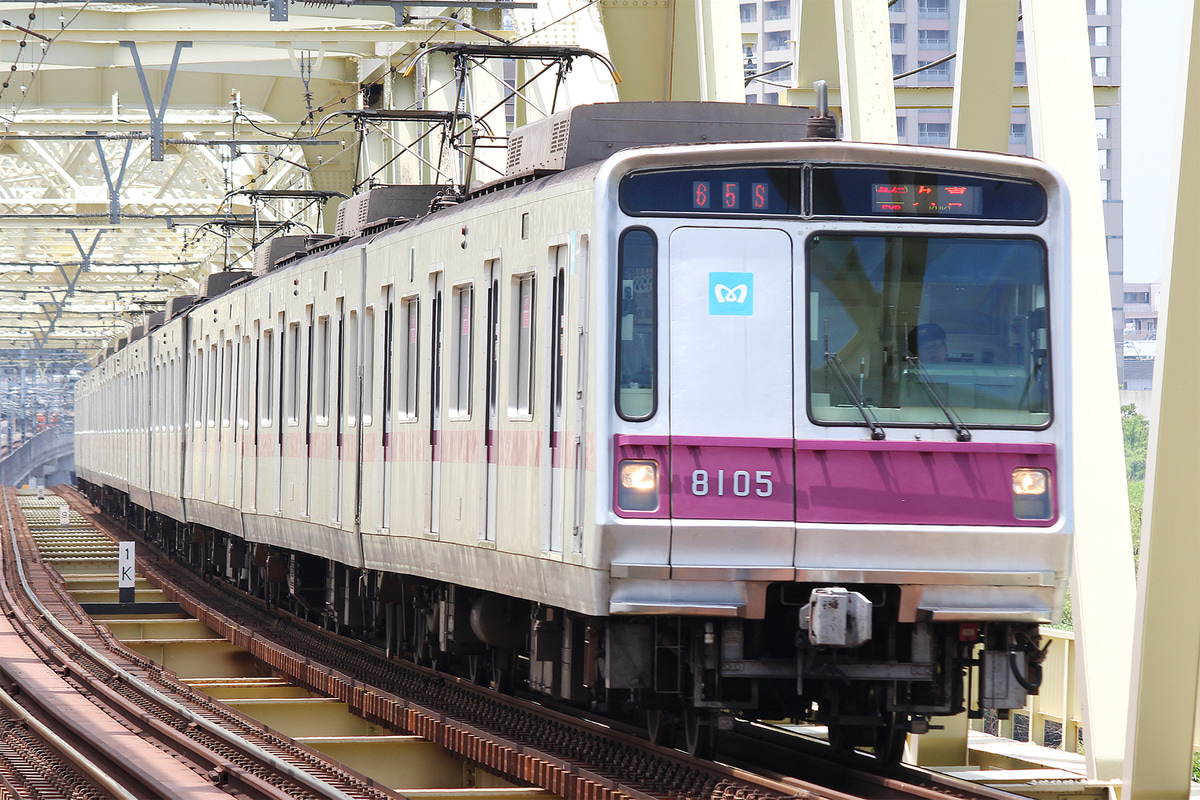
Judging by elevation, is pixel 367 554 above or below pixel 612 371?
below

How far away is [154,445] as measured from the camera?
25.7 meters

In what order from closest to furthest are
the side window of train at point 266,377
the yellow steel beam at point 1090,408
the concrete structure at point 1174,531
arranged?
the concrete structure at point 1174,531, the yellow steel beam at point 1090,408, the side window of train at point 266,377

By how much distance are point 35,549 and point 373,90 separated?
8.33m

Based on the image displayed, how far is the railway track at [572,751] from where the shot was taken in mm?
7348

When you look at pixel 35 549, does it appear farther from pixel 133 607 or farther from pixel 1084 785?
pixel 1084 785

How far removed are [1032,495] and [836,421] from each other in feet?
2.92

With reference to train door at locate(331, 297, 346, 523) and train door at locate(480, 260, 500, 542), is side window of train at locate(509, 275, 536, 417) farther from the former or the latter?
train door at locate(331, 297, 346, 523)

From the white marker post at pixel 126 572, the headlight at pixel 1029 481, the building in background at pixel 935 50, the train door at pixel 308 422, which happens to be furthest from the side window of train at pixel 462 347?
the building in background at pixel 935 50

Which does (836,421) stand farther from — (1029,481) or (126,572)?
(126,572)

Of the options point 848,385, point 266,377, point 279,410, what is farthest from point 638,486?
point 266,377

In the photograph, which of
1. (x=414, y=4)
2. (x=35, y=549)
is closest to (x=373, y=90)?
(x=35, y=549)

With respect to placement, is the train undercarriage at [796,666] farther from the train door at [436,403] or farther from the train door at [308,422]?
the train door at [308,422]

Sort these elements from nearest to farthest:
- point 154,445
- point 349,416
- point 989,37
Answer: point 989,37
point 349,416
point 154,445

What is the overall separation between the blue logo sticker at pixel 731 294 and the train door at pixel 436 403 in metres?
2.97
